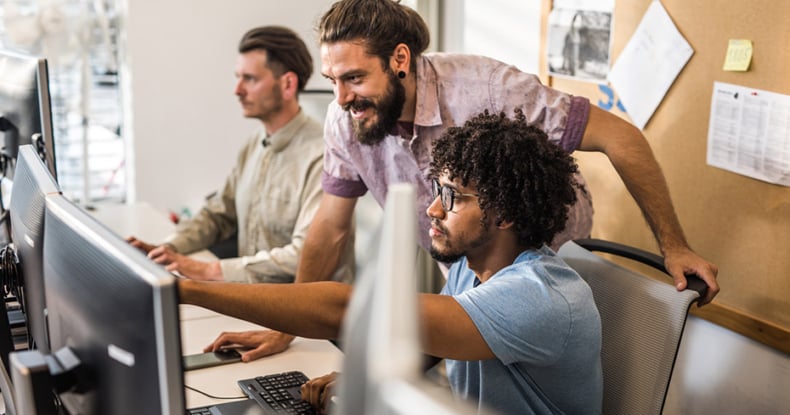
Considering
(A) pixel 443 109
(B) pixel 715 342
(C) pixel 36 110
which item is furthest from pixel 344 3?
(B) pixel 715 342

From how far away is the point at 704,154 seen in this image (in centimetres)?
210

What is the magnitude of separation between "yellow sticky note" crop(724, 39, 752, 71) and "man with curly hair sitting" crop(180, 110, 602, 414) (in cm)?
67

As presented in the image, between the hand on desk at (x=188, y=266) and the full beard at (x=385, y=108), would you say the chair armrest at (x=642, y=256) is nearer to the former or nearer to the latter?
the full beard at (x=385, y=108)

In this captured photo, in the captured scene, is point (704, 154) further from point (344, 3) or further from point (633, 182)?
point (344, 3)

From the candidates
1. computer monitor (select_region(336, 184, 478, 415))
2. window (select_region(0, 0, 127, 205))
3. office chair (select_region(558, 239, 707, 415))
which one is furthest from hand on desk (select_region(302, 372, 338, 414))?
window (select_region(0, 0, 127, 205))

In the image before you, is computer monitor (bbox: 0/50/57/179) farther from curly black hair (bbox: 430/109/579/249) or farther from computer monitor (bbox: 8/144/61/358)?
curly black hair (bbox: 430/109/579/249)

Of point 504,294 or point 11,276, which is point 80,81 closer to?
point 11,276

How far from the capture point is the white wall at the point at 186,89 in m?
3.59

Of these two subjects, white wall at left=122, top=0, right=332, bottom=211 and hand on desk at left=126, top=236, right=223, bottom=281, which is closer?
hand on desk at left=126, top=236, right=223, bottom=281

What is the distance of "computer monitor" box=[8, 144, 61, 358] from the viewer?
4.00 feet

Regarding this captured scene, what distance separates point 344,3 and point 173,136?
193 cm

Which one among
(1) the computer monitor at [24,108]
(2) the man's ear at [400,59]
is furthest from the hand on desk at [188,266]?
(2) the man's ear at [400,59]

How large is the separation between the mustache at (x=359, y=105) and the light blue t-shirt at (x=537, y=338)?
0.56 metres

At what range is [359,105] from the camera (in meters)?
1.90
